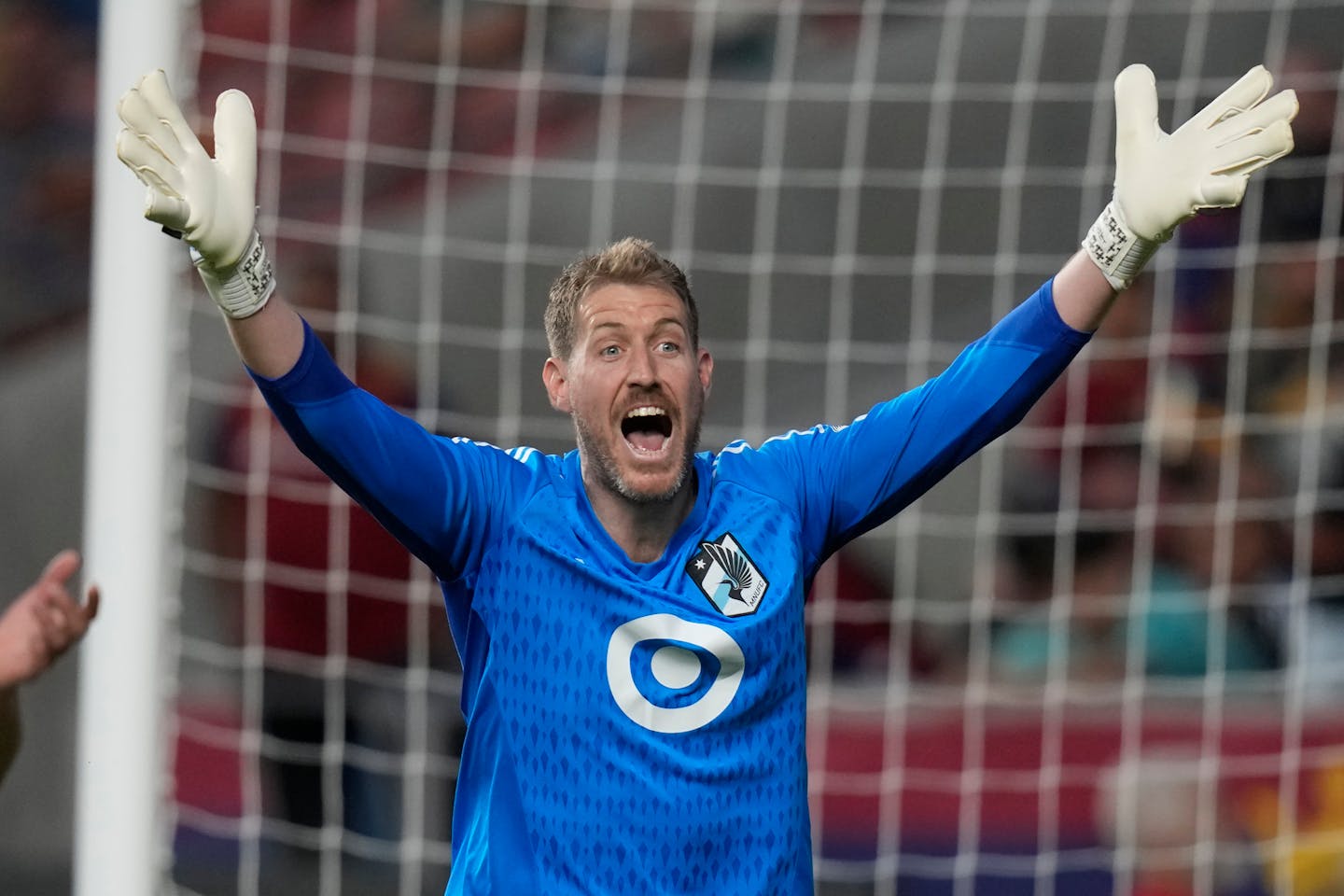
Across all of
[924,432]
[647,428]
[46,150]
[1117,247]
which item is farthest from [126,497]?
[46,150]

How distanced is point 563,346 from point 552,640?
1.41 ft

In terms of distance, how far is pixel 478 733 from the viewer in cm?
229

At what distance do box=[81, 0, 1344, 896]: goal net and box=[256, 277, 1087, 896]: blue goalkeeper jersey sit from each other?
214cm

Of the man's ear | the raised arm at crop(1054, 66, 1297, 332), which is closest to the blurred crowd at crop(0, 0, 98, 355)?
→ the man's ear

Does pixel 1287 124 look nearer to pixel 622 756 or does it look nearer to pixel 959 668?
pixel 622 756

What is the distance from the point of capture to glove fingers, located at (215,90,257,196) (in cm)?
208

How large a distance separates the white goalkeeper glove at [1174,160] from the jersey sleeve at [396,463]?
840mm

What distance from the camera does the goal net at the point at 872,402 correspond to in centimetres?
509

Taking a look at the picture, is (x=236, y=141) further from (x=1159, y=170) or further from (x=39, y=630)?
(x=1159, y=170)

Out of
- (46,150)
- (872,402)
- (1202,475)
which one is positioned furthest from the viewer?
(46,150)

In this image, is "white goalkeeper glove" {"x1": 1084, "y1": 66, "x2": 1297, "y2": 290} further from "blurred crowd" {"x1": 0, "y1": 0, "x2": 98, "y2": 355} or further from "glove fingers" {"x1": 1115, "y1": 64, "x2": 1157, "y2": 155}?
"blurred crowd" {"x1": 0, "y1": 0, "x2": 98, "y2": 355}

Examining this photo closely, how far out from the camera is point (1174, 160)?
2207 millimetres

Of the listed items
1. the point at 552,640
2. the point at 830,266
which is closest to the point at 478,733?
the point at 552,640

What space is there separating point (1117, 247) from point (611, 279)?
0.67 m
